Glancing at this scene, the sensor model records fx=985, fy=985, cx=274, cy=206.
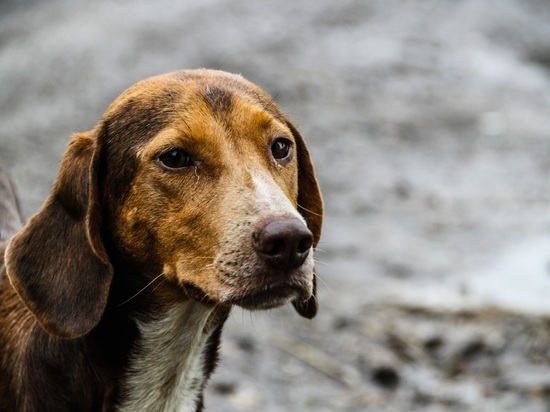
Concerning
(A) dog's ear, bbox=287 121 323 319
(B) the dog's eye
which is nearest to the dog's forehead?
(B) the dog's eye

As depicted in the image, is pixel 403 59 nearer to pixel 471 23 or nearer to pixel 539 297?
pixel 471 23

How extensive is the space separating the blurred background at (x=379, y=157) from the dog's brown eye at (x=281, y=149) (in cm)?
248

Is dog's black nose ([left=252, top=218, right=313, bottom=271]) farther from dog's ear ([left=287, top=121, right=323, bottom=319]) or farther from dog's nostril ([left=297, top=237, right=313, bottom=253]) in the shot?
dog's ear ([left=287, top=121, right=323, bottom=319])

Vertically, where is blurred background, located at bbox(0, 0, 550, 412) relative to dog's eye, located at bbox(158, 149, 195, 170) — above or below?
below

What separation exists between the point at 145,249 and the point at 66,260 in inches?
12.1

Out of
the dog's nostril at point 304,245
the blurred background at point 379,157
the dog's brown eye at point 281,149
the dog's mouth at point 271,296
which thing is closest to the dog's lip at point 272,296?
the dog's mouth at point 271,296

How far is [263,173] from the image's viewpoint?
3.83m

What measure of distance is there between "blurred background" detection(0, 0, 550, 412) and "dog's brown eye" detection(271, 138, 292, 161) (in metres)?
2.48

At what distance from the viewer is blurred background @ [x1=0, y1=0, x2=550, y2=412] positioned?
6770mm

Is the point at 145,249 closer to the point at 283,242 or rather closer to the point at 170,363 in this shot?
the point at 170,363

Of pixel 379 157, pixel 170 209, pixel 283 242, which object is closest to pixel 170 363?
pixel 170 209

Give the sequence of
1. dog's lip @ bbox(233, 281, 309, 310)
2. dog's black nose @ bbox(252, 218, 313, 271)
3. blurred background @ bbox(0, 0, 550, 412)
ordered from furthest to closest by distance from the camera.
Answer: blurred background @ bbox(0, 0, 550, 412)
dog's lip @ bbox(233, 281, 309, 310)
dog's black nose @ bbox(252, 218, 313, 271)

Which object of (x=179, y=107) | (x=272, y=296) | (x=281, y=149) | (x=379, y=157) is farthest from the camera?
(x=379, y=157)

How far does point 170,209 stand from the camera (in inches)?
150
